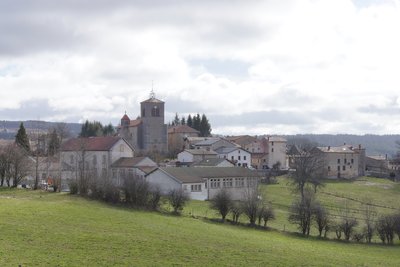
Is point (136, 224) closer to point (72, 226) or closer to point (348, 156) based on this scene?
point (72, 226)

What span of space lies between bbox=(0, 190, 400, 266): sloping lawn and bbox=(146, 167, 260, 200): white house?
843 inches

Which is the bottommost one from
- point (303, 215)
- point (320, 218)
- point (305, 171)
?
point (320, 218)

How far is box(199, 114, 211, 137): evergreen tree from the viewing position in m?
162

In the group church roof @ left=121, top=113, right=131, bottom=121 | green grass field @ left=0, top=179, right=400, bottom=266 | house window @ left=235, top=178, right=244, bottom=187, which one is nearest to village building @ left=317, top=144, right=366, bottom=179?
house window @ left=235, top=178, right=244, bottom=187

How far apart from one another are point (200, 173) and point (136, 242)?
139 ft

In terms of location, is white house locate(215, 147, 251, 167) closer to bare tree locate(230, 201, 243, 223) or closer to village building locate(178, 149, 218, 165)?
village building locate(178, 149, 218, 165)

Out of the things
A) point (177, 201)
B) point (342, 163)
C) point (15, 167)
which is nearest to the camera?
point (177, 201)

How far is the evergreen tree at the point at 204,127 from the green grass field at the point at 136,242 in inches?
4414

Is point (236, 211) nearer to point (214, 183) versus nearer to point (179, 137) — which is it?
point (214, 183)

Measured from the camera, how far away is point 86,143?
88125 mm

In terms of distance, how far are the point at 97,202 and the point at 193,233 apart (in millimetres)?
15117

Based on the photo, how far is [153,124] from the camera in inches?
4875

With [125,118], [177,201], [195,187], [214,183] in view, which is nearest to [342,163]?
[125,118]

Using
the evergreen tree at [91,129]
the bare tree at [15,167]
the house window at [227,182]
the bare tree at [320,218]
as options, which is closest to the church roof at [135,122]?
the evergreen tree at [91,129]
